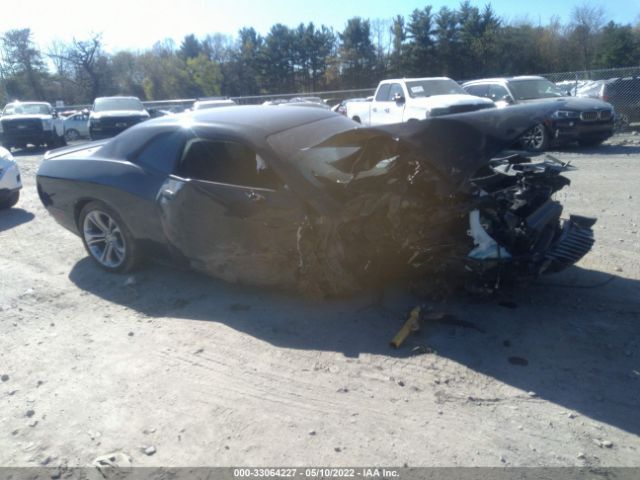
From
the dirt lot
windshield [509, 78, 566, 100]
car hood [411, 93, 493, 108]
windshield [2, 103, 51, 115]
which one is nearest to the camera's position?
the dirt lot

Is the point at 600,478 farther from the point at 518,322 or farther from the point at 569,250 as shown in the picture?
the point at 569,250

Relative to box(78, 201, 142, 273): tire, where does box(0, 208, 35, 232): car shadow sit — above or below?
below

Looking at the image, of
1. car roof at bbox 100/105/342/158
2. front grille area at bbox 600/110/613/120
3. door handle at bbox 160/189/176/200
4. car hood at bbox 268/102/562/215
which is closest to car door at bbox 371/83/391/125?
front grille area at bbox 600/110/613/120

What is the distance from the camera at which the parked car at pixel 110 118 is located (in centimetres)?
1894

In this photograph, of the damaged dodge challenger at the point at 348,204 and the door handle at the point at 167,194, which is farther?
the door handle at the point at 167,194

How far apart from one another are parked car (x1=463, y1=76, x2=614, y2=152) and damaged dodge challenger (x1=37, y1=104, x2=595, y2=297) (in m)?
8.67

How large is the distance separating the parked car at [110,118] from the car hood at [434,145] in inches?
655

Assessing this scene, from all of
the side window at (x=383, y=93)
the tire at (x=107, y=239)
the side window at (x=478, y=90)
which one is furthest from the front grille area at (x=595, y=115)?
the tire at (x=107, y=239)

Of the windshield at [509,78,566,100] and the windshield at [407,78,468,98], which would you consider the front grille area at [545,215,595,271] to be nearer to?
the windshield at [407,78,468,98]

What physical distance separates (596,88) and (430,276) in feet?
53.9

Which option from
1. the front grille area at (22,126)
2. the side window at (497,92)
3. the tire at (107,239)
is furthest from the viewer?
the front grille area at (22,126)

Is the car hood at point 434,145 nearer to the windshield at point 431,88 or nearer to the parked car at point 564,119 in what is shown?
the parked car at point 564,119

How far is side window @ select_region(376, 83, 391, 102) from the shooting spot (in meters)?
14.7

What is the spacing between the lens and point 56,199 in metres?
5.50
